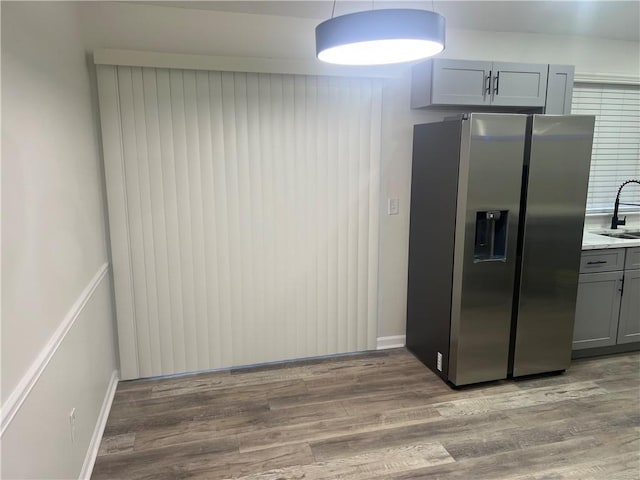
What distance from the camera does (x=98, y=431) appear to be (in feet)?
8.29

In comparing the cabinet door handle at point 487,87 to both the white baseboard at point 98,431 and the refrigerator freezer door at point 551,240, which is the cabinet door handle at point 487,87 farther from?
the white baseboard at point 98,431

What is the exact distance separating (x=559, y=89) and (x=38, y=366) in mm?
3624

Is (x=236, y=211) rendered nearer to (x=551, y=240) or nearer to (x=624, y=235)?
(x=551, y=240)

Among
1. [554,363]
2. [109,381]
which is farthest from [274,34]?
[554,363]

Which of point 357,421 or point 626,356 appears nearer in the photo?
point 357,421

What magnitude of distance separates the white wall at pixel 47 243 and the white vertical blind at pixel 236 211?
0.33 metres

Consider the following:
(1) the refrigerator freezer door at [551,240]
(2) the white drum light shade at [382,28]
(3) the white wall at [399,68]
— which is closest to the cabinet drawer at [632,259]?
(1) the refrigerator freezer door at [551,240]

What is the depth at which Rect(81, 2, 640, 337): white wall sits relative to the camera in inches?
112

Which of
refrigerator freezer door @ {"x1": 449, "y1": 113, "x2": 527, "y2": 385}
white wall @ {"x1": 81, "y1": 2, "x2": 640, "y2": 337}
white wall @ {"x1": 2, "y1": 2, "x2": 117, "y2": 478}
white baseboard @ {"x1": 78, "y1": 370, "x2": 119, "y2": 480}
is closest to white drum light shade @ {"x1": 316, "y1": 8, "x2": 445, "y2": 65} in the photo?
white wall @ {"x1": 2, "y1": 2, "x2": 117, "y2": 478}

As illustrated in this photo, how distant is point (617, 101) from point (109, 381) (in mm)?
4671

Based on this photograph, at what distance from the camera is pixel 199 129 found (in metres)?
3.01

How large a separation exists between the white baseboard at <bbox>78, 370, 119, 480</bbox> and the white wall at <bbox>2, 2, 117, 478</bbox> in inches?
2.7

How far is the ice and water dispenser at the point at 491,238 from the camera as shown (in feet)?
9.66

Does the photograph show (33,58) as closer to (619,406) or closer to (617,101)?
(619,406)
